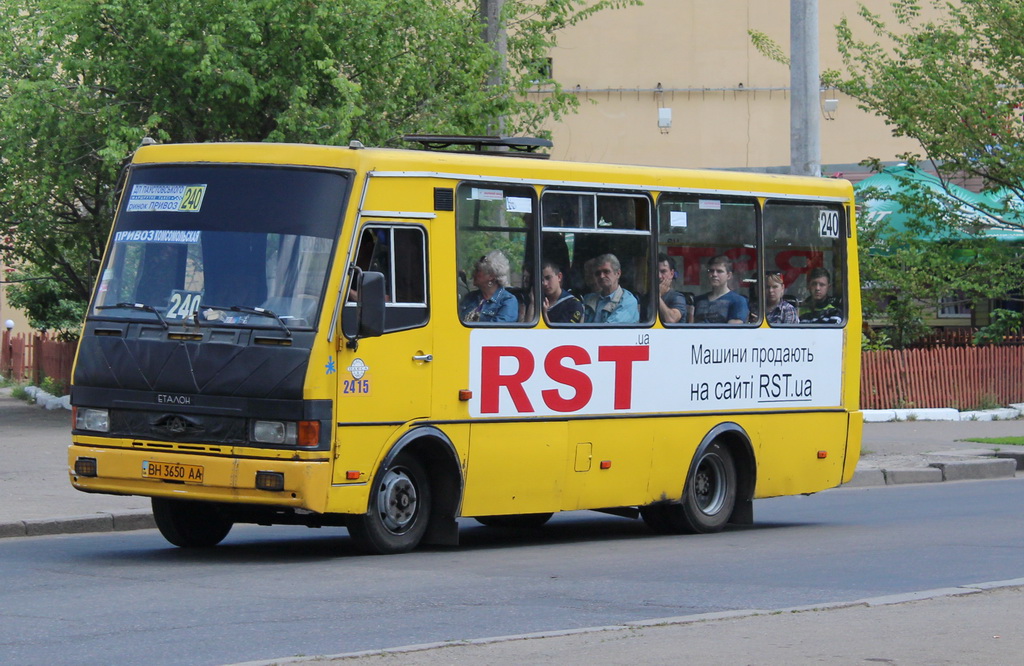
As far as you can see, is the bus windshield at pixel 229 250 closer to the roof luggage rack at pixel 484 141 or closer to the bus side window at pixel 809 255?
the roof luggage rack at pixel 484 141

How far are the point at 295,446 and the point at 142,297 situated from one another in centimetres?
156

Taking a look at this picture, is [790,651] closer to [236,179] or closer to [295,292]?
[295,292]

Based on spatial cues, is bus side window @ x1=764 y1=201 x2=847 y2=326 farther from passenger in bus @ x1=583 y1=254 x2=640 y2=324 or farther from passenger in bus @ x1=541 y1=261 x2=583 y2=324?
passenger in bus @ x1=541 y1=261 x2=583 y2=324

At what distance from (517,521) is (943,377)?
55.1ft

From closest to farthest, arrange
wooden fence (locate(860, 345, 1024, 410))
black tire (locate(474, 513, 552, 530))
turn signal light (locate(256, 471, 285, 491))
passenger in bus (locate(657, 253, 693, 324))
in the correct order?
1. turn signal light (locate(256, 471, 285, 491))
2. passenger in bus (locate(657, 253, 693, 324))
3. black tire (locate(474, 513, 552, 530))
4. wooden fence (locate(860, 345, 1024, 410))

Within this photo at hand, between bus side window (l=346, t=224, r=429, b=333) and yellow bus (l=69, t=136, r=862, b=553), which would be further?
bus side window (l=346, t=224, r=429, b=333)

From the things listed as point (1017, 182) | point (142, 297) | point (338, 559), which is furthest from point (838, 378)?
point (1017, 182)

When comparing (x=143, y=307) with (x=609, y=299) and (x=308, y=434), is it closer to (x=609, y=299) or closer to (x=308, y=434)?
(x=308, y=434)

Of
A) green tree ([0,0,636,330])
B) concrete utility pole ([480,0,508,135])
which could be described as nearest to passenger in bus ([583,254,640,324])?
green tree ([0,0,636,330])

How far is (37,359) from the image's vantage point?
1319 inches

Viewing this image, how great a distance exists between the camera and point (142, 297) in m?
10.9

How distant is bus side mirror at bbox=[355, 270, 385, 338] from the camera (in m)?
10.5

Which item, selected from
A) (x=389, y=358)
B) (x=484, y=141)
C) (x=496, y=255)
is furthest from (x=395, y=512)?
(x=484, y=141)

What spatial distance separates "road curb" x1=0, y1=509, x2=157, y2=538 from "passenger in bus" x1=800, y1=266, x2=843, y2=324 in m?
5.94
